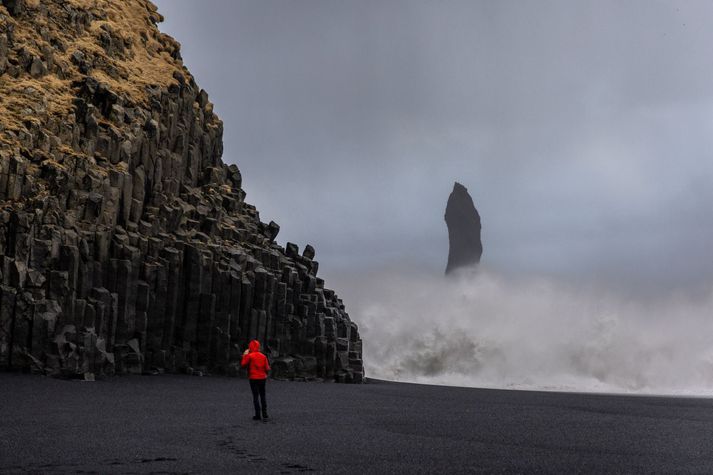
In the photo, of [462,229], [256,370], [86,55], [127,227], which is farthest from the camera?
[462,229]

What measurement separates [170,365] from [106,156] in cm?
1265

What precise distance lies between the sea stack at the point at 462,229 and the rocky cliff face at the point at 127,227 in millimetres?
84247

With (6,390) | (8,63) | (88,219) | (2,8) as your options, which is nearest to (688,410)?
(6,390)

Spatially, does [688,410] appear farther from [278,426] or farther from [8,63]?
[8,63]

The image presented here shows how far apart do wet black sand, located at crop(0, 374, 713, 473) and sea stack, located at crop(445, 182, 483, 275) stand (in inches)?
4346

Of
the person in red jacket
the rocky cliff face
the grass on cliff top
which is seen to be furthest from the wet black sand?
the grass on cliff top

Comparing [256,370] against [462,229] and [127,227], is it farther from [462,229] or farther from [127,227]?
[462,229]

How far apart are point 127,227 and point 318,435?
28.8 m

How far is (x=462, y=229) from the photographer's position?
14512 cm

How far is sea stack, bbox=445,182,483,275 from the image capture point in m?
143

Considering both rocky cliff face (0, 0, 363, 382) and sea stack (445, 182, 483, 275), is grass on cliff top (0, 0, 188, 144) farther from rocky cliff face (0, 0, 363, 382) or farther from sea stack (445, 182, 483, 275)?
sea stack (445, 182, 483, 275)

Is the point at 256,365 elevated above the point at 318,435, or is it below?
above

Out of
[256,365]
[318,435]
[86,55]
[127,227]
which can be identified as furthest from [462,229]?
[318,435]

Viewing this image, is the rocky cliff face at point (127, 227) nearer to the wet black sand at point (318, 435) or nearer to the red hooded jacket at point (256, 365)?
the wet black sand at point (318, 435)
